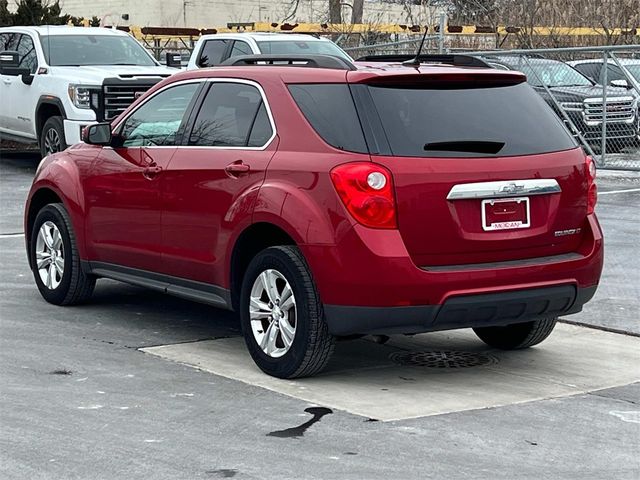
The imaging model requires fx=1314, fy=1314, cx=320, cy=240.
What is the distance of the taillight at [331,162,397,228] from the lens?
6.75m

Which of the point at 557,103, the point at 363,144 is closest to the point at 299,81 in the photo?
the point at 363,144

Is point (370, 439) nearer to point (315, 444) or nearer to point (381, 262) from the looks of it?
point (315, 444)

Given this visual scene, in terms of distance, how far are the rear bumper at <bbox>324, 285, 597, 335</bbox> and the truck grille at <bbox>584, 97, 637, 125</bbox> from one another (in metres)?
14.3

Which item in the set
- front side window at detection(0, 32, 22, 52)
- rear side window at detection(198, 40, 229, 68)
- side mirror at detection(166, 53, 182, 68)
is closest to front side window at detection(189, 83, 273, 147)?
side mirror at detection(166, 53, 182, 68)

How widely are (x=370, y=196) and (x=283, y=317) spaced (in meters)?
0.92

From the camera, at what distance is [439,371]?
7617 mm

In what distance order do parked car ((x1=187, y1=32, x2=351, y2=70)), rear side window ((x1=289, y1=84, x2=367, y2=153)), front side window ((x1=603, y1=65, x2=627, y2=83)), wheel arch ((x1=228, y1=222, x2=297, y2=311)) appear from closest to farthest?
rear side window ((x1=289, y1=84, x2=367, y2=153)), wheel arch ((x1=228, y1=222, x2=297, y2=311)), parked car ((x1=187, y1=32, x2=351, y2=70)), front side window ((x1=603, y1=65, x2=627, y2=83))

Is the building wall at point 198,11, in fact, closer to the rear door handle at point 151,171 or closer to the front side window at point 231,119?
the rear door handle at point 151,171

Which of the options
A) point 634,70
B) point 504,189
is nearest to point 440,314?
point 504,189

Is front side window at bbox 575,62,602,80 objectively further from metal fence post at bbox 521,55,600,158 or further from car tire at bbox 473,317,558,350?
car tire at bbox 473,317,558,350

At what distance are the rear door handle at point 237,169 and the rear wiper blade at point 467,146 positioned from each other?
1.10 meters

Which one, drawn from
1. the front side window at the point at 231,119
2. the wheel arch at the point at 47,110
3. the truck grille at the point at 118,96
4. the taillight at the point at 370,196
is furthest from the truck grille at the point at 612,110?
the taillight at the point at 370,196

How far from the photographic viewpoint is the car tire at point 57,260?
30.2ft

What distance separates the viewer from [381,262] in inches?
265
